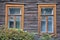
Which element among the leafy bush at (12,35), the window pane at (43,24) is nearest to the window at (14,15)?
the window pane at (43,24)

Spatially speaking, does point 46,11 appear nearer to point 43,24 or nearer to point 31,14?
point 43,24

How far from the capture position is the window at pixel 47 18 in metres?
12.0

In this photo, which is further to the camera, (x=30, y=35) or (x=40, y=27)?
(x=40, y=27)

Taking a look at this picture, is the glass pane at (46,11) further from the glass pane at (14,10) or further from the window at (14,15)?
Answer: the glass pane at (14,10)

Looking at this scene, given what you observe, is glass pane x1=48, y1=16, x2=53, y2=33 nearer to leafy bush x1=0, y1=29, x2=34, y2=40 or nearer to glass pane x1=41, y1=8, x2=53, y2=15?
glass pane x1=41, y1=8, x2=53, y2=15

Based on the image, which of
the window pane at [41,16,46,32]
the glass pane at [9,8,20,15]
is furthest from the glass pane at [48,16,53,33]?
the glass pane at [9,8,20,15]

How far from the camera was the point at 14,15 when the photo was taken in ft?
39.7

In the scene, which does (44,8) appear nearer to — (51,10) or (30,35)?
(51,10)

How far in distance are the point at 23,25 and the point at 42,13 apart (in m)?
1.22

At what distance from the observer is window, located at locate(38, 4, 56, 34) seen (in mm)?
12008

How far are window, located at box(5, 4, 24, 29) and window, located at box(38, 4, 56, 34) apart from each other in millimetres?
967

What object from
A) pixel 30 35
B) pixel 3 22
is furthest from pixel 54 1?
pixel 30 35

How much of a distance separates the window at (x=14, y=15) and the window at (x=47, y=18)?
97 centimetres

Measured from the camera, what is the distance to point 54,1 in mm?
12117
